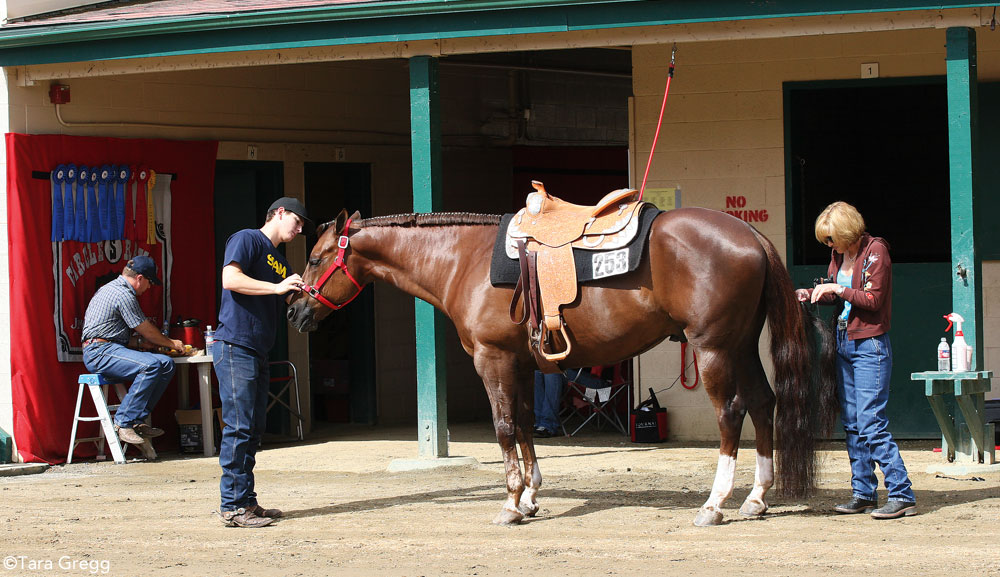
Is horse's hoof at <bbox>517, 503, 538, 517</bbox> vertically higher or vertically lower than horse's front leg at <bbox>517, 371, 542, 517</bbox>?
lower

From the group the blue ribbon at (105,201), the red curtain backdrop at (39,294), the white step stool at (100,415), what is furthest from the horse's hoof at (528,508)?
the blue ribbon at (105,201)

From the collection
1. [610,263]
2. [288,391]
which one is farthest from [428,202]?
[288,391]

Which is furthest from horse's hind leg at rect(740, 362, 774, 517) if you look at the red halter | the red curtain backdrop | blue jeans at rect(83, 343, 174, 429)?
the red curtain backdrop

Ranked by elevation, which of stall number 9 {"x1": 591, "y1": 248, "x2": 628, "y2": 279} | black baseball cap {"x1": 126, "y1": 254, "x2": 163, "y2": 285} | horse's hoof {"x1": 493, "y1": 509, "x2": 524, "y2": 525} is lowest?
horse's hoof {"x1": 493, "y1": 509, "x2": 524, "y2": 525}

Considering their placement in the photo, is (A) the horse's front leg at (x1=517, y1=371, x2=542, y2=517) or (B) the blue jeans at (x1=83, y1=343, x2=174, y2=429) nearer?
(A) the horse's front leg at (x1=517, y1=371, x2=542, y2=517)

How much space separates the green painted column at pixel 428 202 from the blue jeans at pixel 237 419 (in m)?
2.04

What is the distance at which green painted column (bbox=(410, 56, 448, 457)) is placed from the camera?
27.4 ft

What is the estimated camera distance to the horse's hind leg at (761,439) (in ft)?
20.4

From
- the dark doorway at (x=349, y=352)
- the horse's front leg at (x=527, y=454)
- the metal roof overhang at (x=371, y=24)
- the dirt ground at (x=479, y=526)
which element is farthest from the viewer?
the dark doorway at (x=349, y=352)


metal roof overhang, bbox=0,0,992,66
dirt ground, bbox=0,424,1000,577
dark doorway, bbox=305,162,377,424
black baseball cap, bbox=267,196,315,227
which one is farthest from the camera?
dark doorway, bbox=305,162,377,424

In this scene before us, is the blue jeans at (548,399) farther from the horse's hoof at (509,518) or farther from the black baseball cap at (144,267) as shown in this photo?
the horse's hoof at (509,518)

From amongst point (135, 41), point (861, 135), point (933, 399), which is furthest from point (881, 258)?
point (135, 41)

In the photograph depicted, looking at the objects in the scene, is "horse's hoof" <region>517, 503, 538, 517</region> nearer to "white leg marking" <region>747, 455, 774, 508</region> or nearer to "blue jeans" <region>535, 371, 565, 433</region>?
"white leg marking" <region>747, 455, 774, 508</region>

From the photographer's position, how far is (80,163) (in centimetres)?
953
